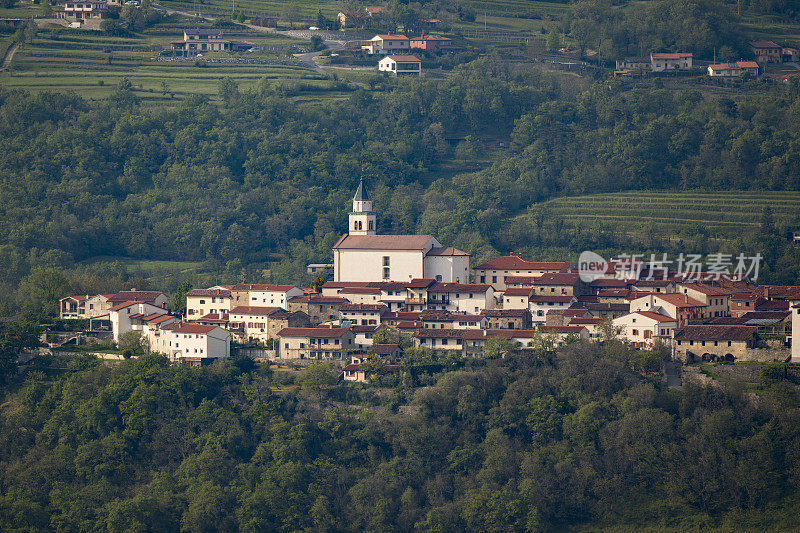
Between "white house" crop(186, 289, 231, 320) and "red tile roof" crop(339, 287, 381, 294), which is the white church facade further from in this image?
"white house" crop(186, 289, 231, 320)

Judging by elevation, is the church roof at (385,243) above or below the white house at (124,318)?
above

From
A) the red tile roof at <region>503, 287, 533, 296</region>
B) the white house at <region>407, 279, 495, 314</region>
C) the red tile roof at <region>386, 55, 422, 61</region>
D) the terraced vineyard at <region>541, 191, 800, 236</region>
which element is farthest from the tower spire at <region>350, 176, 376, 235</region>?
the red tile roof at <region>386, 55, 422, 61</region>

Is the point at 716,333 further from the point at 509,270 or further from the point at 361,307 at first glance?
the point at 361,307

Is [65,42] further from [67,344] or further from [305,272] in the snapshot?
[67,344]

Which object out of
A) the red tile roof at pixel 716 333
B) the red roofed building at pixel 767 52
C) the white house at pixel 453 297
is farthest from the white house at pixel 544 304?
the red roofed building at pixel 767 52

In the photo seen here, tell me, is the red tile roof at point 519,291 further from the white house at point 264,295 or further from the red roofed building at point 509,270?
the white house at point 264,295

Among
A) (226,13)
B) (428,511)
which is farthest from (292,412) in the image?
(226,13)
